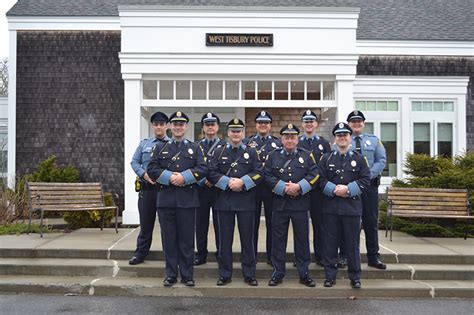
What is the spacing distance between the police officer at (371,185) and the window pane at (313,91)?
163 inches

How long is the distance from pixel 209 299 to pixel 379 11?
38.1 feet

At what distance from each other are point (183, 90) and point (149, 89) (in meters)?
0.73

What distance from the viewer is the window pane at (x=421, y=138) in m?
13.8

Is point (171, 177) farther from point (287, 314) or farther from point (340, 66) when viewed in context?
point (340, 66)

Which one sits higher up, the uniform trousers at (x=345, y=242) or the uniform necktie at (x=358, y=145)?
the uniform necktie at (x=358, y=145)

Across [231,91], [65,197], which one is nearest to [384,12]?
[231,91]

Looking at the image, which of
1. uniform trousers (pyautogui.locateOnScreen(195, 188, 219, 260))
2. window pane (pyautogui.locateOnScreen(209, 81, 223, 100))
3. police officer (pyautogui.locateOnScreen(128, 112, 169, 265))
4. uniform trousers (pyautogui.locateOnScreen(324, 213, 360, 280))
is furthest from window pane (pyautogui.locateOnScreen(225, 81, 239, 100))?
uniform trousers (pyautogui.locateOnScreen(324, 213, 360, 280))

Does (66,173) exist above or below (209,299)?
above

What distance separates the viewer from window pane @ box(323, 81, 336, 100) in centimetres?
1160

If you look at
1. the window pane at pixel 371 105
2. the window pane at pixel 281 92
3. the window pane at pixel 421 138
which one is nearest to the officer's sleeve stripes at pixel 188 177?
the window pane at pixel 281 92

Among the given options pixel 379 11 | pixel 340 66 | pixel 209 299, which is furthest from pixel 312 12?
pixel 209 299

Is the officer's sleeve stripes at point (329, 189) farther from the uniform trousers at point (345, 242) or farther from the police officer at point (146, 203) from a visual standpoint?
the police officer at point (146, 203)

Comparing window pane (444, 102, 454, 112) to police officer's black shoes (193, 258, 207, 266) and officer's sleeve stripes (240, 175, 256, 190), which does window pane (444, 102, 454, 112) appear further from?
police officer's black shoes (193, 258, 207, 266)

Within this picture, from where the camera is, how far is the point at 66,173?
12.4m
